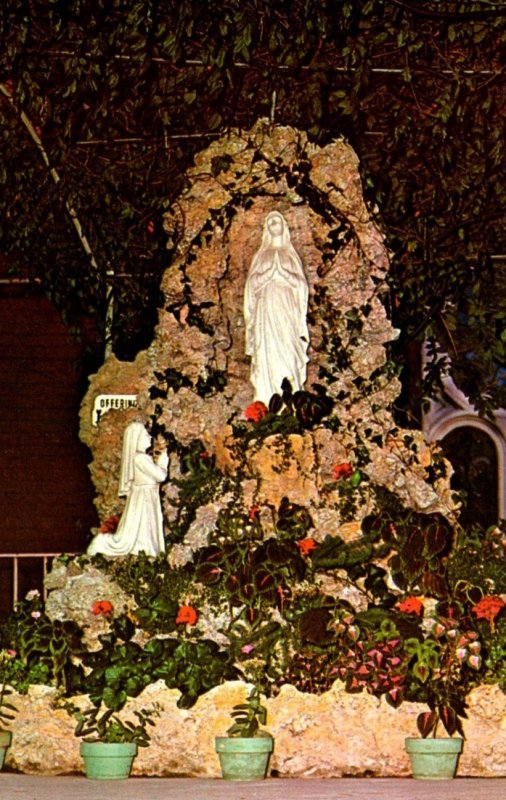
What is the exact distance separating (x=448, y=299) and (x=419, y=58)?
2.15m

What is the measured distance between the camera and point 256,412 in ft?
47.2

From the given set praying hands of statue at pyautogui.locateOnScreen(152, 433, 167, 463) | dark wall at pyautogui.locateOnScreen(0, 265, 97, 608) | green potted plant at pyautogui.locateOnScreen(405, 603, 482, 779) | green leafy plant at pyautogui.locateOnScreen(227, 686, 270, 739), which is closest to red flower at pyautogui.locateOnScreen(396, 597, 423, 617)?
green potted plant at pyautogui.locateOnScreen(405, 603, 482, 779)

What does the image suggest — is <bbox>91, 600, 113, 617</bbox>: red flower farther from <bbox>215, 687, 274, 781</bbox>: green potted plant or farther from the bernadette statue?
<bbox>215, 687, 274, 781</bbox>: green potted plant

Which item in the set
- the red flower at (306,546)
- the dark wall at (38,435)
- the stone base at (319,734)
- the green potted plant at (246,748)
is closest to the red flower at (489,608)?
the stone base at (319,734)

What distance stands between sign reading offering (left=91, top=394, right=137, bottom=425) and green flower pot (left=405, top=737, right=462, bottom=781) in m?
4.93

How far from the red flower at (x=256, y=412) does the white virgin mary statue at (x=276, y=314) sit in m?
0.35

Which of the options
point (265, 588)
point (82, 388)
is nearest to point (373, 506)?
point (265, 588)

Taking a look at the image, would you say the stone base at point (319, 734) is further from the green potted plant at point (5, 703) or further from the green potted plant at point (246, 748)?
the green potted plant at point (5, 703)

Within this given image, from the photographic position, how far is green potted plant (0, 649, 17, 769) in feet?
42.8

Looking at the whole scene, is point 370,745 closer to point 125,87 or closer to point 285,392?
point 285,392

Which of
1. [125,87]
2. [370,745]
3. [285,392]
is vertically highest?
[125,87]

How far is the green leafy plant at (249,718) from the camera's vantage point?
12.6 m

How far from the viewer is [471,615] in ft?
43.5

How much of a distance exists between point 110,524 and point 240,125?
401 centimetres
